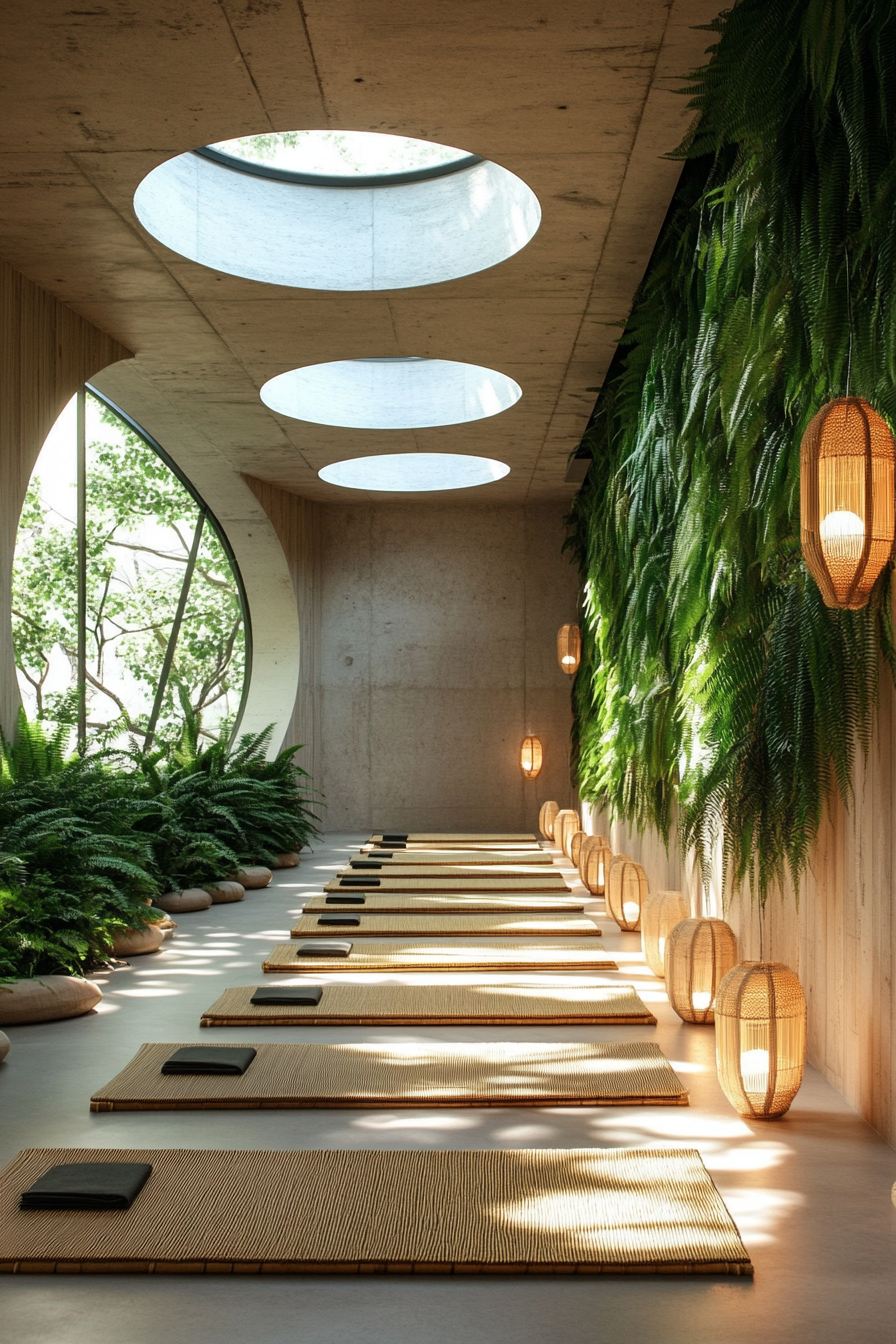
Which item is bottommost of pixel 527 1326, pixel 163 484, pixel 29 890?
pixel 527 1326

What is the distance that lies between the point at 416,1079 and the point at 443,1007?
2.65 ft

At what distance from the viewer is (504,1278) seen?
82.1 inches

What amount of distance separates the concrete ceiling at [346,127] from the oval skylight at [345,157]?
669mm

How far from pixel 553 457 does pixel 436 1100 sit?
694 cm

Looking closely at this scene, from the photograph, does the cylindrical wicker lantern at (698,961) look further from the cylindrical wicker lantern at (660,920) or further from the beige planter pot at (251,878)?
the beige planter pot at (251,878)

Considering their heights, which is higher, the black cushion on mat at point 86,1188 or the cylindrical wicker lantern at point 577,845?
the cylindrical wicker lantern at point 577,845

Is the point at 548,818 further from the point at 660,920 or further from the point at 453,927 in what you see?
the point at 660,920

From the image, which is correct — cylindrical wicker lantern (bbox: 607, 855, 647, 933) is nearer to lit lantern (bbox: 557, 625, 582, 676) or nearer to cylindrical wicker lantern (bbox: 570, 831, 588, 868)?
cylindrical wicker lantern (bbox: 570, 831, 588, 868)

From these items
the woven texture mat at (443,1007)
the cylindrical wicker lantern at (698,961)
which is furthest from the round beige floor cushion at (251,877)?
the cylindrical wicker lantern at (698,961)

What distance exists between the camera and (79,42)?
3.71 meters

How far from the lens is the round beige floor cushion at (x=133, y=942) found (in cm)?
512

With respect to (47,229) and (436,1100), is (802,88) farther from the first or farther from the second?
(47,229)

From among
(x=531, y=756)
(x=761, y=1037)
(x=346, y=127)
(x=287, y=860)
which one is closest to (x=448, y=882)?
(x=287, y=860)

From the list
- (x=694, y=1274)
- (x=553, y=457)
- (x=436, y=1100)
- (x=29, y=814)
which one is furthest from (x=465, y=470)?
(x=694, y=1274)
